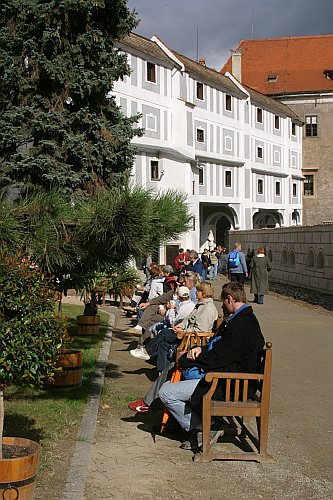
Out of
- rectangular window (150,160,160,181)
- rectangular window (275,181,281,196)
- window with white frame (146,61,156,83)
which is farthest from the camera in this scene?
rectangular window (275,181,281,196)

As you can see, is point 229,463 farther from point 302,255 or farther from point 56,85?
point 302,255

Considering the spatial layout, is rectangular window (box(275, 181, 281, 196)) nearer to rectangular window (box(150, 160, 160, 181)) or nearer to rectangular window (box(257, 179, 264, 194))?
rectangular window (box(257, 179, 264, 194))

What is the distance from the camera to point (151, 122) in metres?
39.9

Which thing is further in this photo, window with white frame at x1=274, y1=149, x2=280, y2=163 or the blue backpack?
window with white frame at x1=274, y1=149, x2=280, y2=163

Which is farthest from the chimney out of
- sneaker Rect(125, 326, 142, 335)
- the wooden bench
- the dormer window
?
the wooden bench

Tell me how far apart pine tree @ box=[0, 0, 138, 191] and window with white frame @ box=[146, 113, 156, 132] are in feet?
75.2

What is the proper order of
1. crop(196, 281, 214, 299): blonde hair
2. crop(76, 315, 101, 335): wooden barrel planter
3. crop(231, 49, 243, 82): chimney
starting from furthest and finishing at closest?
crop(231, 49, 243, 82): chimney, crop(76, 315, 101, 335): wooden barrel planter, crop(196, 281, 214, 299): blonde hair

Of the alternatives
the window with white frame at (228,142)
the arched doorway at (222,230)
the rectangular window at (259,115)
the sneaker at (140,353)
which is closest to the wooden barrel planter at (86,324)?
the sneaker at (140,353)

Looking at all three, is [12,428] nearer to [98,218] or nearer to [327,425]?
[98,218]

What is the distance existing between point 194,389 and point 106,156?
1121cm

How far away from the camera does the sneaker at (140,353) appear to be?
1188cm

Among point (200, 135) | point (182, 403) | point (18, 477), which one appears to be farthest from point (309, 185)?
point (18, 477)

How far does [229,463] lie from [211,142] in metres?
42.8

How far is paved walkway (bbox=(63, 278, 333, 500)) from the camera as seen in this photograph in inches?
213
